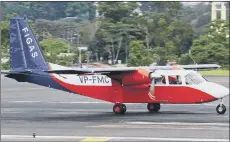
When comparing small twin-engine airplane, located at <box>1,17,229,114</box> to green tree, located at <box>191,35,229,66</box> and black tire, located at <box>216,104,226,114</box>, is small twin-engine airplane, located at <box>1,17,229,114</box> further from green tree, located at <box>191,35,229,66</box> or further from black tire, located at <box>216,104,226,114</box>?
green tree, located at <box>191,35,229,66</box>

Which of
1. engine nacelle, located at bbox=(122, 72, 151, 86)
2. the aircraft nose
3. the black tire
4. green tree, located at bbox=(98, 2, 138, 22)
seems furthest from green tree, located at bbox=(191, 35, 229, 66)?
the black tire

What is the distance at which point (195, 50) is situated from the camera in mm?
51094

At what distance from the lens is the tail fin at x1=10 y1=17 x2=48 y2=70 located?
943 inches

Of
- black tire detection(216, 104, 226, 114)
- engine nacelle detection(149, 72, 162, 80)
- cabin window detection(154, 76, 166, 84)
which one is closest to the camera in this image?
black tire detection(216, 104, 226, 114)

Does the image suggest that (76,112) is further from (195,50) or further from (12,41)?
(195,50)

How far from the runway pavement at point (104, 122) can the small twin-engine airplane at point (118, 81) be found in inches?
19.7

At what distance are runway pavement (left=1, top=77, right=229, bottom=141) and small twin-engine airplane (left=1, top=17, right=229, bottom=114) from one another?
0.50m

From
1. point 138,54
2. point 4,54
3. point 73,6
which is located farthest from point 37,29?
point 138,54

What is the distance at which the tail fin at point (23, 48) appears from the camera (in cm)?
2395

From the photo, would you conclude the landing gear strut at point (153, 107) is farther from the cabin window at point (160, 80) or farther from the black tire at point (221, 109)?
the black tire at point (221, 109)

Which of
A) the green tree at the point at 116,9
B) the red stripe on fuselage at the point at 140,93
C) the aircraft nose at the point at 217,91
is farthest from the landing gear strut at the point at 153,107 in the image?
the green tree at the point at 116,9

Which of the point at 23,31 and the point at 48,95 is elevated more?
the point at 23,31

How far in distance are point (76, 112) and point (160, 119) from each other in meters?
3.65

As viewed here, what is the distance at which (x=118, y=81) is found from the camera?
75.8 feet
